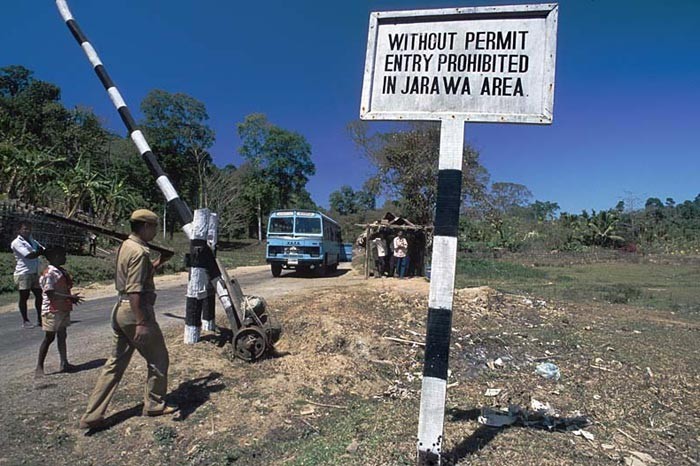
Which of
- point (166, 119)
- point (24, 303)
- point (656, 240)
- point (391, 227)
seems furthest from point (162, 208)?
point (656, 240)

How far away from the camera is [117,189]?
24000 mm

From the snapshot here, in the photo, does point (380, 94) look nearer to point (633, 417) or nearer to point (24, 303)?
point (633, 417)

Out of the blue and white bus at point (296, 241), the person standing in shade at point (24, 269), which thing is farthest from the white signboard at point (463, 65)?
the blue and white bus at point (296, 241)

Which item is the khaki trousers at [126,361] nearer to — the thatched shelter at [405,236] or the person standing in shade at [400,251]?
the person standing in shade at [400,251]

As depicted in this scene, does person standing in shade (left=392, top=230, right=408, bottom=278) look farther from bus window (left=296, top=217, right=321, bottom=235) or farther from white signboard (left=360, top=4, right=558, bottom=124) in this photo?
white signboard (left=360, top=4, right=558, bottom=124)

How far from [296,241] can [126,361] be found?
12.7 m

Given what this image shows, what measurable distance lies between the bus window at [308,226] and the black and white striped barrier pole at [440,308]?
1429 cm

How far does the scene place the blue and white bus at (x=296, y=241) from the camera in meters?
16.7

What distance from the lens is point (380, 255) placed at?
16.4 meters

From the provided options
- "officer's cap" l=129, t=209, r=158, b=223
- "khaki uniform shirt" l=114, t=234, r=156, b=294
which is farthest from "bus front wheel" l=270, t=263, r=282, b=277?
"khaki uniform shirt" l=114, t=234, r=156, b=294

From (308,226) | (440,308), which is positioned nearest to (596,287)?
(308,226)

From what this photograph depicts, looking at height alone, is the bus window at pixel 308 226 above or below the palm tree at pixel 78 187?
below

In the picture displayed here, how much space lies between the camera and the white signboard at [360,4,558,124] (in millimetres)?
2963

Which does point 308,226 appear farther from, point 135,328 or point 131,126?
point 135,328
